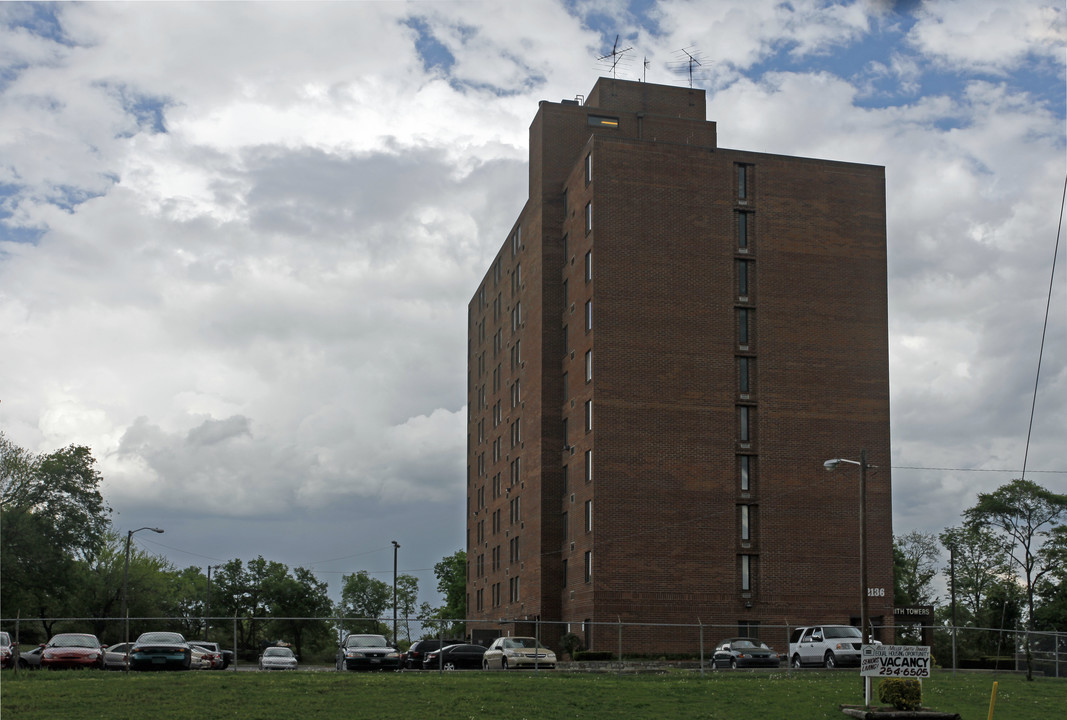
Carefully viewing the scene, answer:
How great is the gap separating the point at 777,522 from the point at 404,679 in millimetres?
34270

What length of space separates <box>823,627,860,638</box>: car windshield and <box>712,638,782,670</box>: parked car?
2439 mm

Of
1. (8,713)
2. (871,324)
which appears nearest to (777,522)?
(871,324)

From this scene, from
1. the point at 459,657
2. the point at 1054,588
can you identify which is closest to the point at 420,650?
the point at 459,657

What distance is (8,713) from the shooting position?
2514 cm

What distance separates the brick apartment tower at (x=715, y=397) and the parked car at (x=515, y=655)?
428 inches

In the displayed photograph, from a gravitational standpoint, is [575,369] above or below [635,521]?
above

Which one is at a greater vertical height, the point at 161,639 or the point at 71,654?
the point at 161,639

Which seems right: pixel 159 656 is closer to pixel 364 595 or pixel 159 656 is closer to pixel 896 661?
pixel 896 661

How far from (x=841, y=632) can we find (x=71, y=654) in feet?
100

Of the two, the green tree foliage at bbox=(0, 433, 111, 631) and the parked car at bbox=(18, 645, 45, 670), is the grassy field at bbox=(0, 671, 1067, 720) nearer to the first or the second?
the parked car at bbox=(18, 645, 45, 670)

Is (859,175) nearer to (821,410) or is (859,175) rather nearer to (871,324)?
(871,324)

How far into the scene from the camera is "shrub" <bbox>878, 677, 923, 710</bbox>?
28453mm

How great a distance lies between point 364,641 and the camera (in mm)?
45250

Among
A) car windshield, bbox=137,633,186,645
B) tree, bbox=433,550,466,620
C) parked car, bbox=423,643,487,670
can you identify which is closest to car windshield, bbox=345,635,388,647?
parked car, bbox=423,643,487,670
